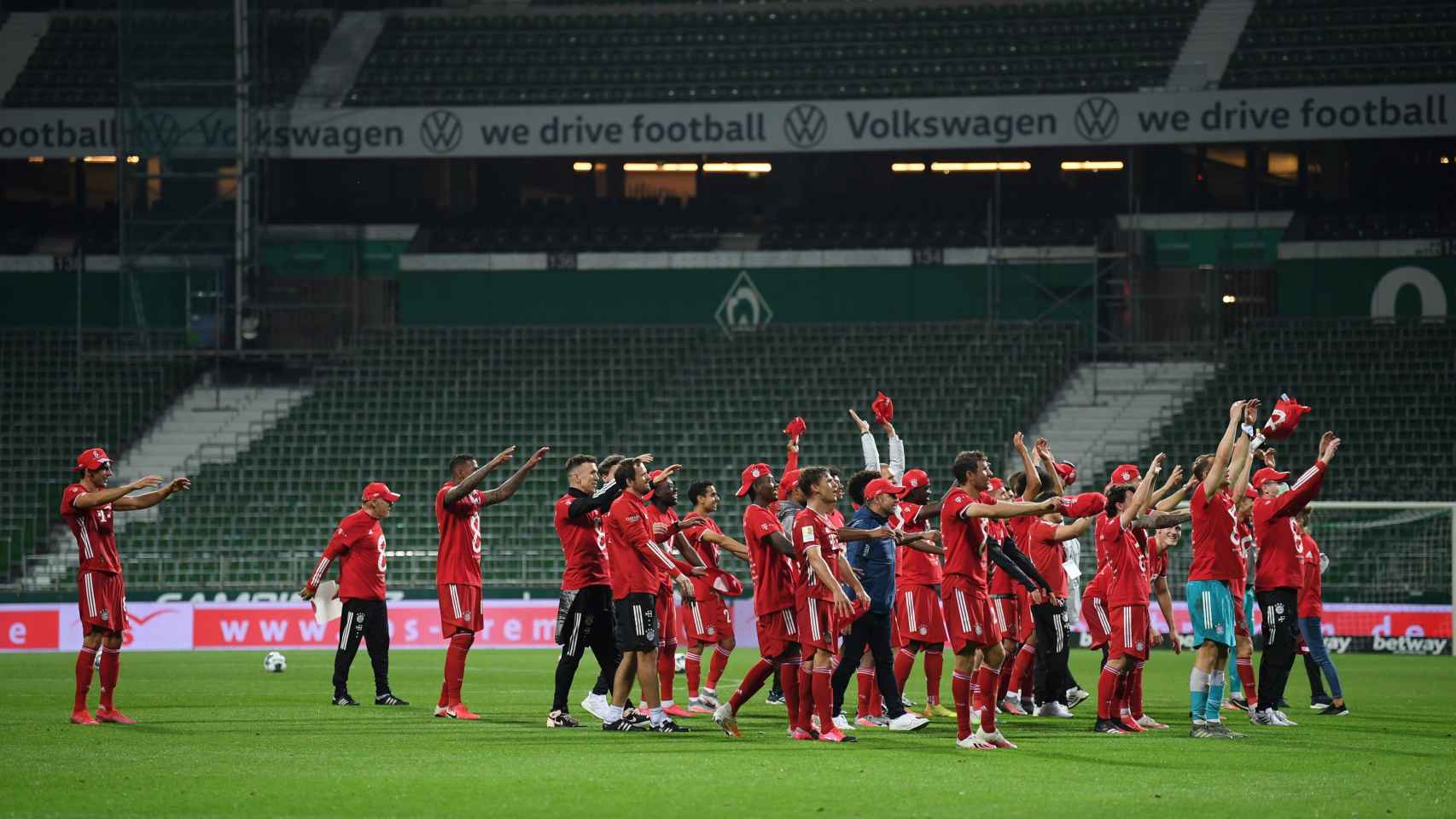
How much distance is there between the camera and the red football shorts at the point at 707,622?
1762 cm

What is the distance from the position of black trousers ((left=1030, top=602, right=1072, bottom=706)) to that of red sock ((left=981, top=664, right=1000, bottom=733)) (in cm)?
351

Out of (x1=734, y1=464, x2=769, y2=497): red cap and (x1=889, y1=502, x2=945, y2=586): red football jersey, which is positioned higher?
(x1=734, y1=464, x2=769, y2=497): red cap

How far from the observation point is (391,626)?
104 feet

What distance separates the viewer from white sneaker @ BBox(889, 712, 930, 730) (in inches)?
616

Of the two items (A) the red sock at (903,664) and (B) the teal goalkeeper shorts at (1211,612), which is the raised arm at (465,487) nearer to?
(A) the red sock at (903,664)

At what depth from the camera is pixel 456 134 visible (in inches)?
1698

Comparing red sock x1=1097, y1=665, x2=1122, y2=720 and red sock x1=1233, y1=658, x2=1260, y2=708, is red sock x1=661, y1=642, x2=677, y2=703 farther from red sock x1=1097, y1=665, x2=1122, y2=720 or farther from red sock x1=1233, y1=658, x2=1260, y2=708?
red sock x1=1233, y1=658, x2=1260, y2=708

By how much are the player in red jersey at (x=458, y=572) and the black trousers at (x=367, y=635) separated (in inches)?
71.5

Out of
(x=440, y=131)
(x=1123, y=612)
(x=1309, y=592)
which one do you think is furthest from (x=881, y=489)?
(x=440, y=131)

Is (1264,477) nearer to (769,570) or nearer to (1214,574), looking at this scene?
(1214,574)

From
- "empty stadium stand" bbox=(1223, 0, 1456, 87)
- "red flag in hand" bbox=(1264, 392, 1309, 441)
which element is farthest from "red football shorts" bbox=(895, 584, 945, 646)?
"empty stadium stand" bbox=(1223, 0, 1456, 87)

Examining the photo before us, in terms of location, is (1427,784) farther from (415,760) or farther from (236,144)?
(236,144)

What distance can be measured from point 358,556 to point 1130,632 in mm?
8260

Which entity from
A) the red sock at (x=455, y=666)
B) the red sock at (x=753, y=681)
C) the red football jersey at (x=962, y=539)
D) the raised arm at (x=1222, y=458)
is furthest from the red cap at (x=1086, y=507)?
the red sock at (x=455, y=666)
